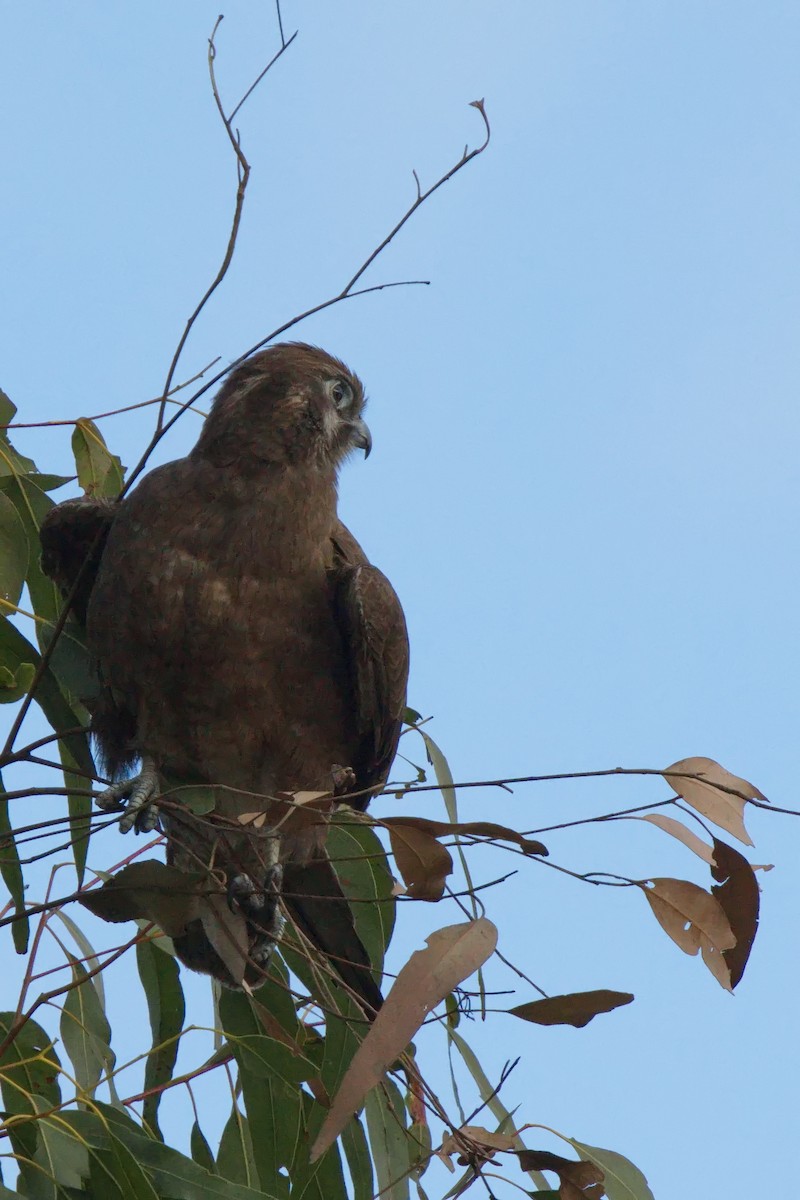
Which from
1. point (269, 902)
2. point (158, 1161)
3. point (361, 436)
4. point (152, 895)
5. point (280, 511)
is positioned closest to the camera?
point (152, 895)

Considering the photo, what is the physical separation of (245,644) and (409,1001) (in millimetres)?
1711

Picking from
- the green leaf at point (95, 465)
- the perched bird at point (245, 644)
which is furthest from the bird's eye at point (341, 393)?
the green leaf at point (95, 465)

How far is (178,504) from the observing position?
3920 mm

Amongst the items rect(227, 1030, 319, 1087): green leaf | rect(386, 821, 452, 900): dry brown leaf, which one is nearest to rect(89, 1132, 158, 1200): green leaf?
rect(227, 1030, 319, 1087): green leaf

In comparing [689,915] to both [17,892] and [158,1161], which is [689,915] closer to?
[158,1161]

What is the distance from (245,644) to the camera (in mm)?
3752

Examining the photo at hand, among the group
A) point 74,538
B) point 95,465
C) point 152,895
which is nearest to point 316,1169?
point 152,895

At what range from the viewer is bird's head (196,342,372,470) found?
13.6 ft

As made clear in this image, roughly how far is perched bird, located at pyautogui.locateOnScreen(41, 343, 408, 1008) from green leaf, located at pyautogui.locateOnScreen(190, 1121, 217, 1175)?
1.23ft

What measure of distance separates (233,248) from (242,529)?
1392 mm

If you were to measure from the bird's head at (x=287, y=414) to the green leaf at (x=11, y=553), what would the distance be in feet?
2.69

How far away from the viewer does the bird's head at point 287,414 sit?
4.14m

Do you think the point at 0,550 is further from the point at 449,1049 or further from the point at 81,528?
the point at 449,1049

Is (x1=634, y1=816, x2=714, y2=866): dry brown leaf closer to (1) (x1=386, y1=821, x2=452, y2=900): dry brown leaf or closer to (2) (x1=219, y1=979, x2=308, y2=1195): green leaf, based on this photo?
(1) (x1=386, y1=821, x2=452, y2=900): dry brown leaf
